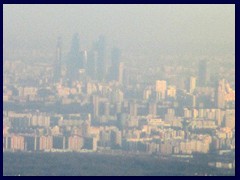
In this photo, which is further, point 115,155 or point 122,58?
point 122,58

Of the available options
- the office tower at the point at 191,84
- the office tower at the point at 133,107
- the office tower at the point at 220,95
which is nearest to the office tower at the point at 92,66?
the office tower at the point at 133,107

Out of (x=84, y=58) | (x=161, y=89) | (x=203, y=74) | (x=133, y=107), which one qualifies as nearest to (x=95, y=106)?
(x=133, y=107)

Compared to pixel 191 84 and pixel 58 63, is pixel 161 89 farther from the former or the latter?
pixel 58 63

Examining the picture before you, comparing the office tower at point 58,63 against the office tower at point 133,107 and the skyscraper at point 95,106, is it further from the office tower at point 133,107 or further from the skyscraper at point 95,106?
the office tower at point 133,107

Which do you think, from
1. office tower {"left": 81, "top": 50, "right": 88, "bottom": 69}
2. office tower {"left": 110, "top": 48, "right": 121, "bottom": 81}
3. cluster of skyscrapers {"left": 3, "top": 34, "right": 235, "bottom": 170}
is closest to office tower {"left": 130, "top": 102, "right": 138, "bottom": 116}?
cluster of skyscrapers {"left": 3, "top": 34, "right": 235, "bottom": 170}
